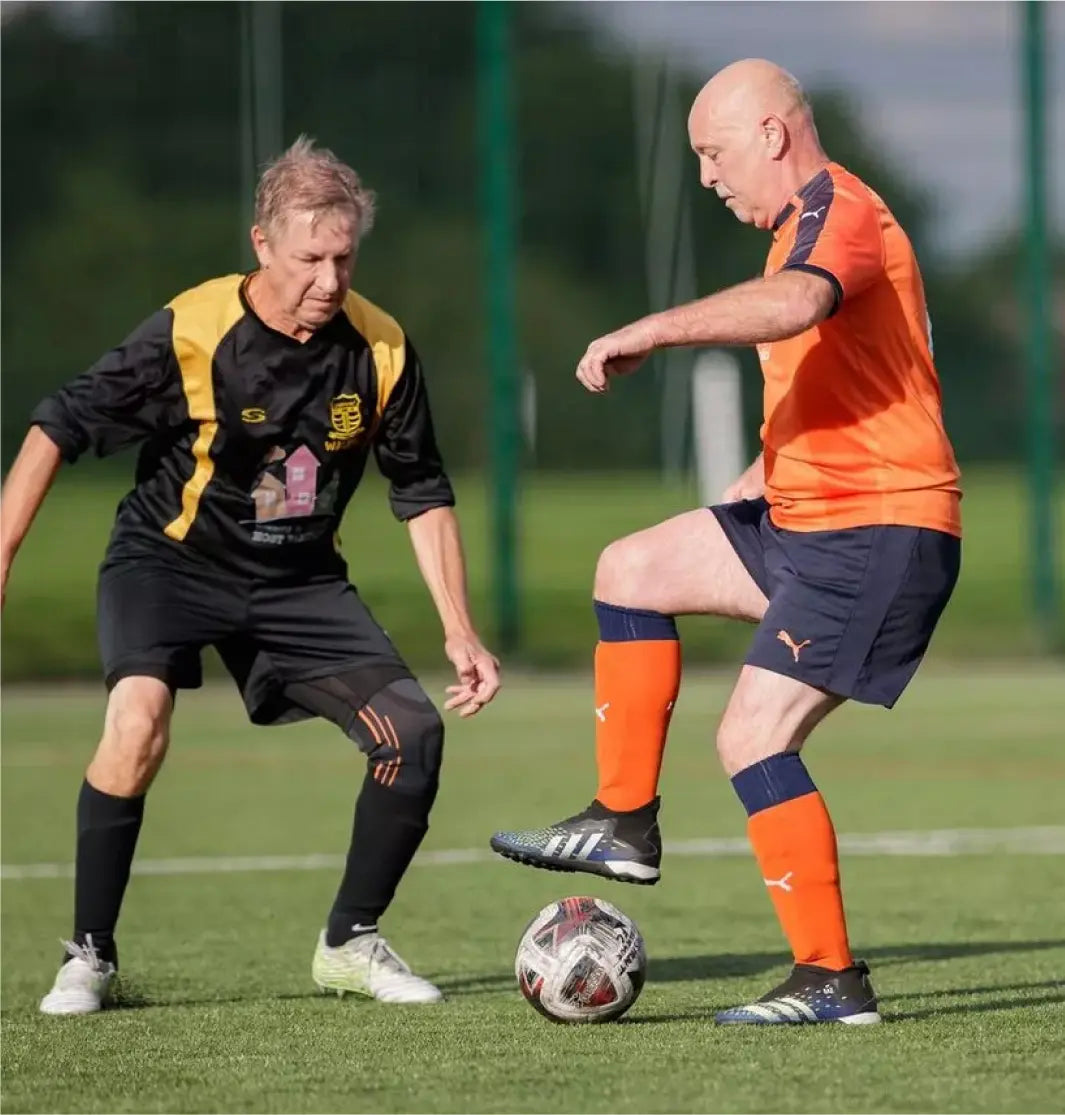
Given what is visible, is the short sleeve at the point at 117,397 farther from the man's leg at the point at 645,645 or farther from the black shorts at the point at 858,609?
the black shorts at the point at 858,609

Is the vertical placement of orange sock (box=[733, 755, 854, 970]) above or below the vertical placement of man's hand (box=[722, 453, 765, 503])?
below

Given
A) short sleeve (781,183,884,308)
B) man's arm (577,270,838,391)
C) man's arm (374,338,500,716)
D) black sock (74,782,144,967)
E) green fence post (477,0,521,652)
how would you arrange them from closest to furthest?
man's arm (577,270,838,391), short sleeve (781,183,884,308), black sock (74,782,144,967), man's arm (374,338,500,716), green fence post (477,0,521,652)

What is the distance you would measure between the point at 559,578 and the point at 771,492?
11.0 m

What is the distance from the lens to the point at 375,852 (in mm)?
Result: 5688

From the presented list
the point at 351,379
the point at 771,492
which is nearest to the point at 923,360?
the point at 771,492

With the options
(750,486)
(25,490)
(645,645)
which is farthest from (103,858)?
(750,486)

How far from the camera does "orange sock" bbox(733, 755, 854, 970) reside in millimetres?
4863

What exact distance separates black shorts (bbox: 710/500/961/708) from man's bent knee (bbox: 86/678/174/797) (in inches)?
59.3

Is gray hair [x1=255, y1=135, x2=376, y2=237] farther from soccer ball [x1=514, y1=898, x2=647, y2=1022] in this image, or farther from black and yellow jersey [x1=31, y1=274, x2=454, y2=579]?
soccer ball [x1=514, y1=898, x2=647, y2=1022]

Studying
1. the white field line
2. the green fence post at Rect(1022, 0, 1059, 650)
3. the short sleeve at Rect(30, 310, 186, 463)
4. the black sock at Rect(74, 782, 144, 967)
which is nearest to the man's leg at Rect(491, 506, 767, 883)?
the black sock at Rect(74, 782, 144, 967)

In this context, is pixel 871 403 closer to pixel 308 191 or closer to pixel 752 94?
pixel 752 94

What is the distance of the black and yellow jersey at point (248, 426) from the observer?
5.51m

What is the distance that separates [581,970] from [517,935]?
5.34ft

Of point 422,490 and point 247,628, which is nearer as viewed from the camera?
point 247,628
